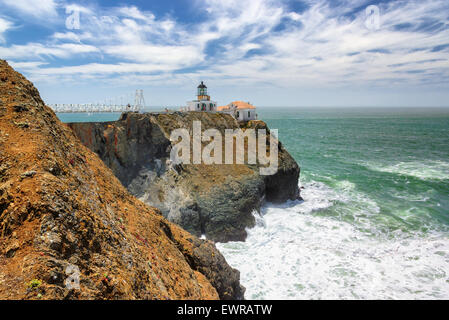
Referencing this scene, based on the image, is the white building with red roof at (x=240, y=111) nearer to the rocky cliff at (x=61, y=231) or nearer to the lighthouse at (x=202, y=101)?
the lighthouse at (x=202, y=101)

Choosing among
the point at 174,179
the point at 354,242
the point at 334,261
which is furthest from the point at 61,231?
the point at 354,242

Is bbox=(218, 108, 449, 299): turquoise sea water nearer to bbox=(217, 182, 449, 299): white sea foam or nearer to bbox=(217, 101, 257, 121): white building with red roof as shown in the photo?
bbox=(217, 182, 449, 299): white sea foam

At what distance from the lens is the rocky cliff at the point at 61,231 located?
5477 millimetres

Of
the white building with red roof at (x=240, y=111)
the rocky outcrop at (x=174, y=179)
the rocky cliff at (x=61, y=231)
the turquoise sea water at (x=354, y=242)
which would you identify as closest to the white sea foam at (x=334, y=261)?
the turquoise sea water at (x=354, y=242)

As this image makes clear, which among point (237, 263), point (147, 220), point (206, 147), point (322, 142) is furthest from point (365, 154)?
point (147, 220)

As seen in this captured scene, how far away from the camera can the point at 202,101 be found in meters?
44.6

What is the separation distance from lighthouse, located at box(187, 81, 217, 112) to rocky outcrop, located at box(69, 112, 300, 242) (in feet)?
47.0

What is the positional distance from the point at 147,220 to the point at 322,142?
7576 centimetres

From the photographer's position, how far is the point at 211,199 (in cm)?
2539

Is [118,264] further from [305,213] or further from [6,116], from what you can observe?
[305,213]

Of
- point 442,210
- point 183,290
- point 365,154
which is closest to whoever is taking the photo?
point 183,290

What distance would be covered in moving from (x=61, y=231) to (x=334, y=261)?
19750 millimetres

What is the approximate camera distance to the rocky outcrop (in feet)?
79.6

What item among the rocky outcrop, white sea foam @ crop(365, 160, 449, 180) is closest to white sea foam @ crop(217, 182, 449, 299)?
the rocky outcrop
